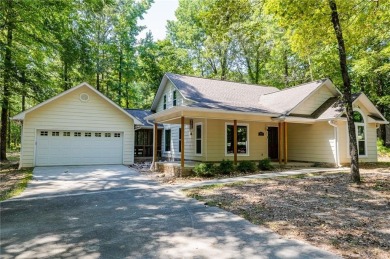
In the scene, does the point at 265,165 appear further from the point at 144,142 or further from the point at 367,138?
the point at 144,142

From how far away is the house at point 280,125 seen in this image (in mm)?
13375

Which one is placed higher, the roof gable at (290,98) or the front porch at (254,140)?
the roof gable at (290,98)

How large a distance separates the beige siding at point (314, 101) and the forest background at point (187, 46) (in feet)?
8.86

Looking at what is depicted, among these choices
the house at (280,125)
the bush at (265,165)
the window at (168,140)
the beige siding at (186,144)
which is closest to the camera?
the bush at (265,165)

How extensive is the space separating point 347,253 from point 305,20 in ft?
25.9

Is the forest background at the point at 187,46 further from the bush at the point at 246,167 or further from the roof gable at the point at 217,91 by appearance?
the bush at the point at 246,167

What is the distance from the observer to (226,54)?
28.6 metres

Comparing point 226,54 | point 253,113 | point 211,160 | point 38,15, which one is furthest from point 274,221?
point 226,54

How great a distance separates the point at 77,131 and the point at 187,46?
19.1 metres

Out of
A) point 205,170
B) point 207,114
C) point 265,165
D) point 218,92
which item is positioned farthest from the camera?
point 218,92

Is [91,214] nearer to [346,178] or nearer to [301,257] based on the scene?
[301,257]

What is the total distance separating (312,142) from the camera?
48.0ft

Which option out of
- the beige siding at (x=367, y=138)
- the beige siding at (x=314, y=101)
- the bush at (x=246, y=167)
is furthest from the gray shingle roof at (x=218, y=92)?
the beige siding at (x=367, y=138)

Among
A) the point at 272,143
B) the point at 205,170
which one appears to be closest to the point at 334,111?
the point at 272,143
